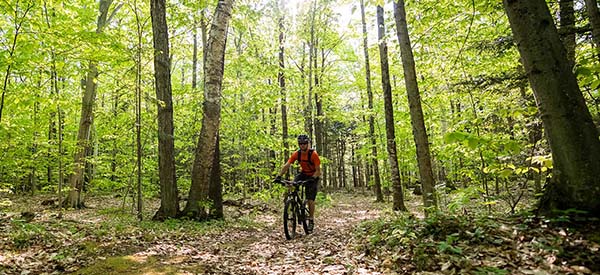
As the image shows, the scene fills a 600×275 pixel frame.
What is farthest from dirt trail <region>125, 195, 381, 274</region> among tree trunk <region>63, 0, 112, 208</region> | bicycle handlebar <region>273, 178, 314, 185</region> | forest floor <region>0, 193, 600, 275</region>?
tree trunk <region>63, 0, 112, 208</region>

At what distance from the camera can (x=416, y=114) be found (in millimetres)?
6855

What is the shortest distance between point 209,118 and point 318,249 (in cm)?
490

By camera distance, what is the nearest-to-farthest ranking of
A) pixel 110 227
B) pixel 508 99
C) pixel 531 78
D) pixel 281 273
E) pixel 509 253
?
pixel 509 253
pixel 531 78
pixel 281 273
pixel 508 99
pixel 110 227

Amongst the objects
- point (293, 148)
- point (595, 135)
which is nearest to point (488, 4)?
point (595, 135)

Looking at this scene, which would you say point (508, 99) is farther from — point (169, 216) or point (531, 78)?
point (169, 216)

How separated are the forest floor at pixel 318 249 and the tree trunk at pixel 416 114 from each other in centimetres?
156

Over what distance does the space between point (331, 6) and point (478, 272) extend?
1899cm

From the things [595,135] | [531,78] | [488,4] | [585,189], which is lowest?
[585,189]

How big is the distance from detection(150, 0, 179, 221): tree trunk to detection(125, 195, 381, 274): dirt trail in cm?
205

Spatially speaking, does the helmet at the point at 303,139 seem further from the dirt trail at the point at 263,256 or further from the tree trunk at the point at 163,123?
the tree trunk at the point at 163,123

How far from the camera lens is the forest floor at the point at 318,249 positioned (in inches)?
122

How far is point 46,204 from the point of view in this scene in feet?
46.2

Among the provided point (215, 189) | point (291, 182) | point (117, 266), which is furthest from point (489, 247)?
point (215, 189)

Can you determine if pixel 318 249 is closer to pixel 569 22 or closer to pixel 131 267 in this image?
pixel 131 267
